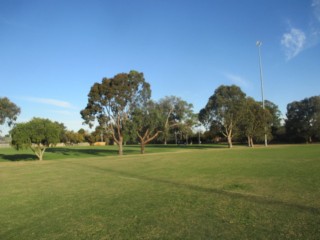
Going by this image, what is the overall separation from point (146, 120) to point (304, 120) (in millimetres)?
48105

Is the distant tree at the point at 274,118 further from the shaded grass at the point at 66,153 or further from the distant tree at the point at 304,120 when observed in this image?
the shaded grass at the point at 66,153

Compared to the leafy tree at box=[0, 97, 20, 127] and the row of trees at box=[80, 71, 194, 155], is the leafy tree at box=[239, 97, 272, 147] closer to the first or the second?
the row of trees at box=[80, 71, 194, 155]

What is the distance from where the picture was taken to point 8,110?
61906mm

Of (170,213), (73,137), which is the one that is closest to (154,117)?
(170,213)

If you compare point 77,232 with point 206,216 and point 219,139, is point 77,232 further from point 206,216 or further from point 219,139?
point 219,139

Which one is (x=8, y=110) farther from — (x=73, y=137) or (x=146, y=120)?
(x=73, y=137)

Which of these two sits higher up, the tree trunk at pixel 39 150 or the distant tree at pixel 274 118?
the distant tree at pixel 274 118

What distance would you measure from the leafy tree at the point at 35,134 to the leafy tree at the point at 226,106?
105ft

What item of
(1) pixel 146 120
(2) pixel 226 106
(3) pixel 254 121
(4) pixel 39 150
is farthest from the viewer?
(3) pixel 254 121

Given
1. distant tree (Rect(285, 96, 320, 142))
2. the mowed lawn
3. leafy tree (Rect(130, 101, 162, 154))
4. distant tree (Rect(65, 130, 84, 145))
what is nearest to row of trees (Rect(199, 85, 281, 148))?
leafy tree (Rect(130, 101, 162, 154))

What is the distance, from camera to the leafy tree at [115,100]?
138 feet

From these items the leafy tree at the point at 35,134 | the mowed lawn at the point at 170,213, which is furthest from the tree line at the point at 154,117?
the mowed lawn at the point at 170,213

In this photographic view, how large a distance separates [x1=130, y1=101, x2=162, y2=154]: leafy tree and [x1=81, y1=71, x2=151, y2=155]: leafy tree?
1.57 m

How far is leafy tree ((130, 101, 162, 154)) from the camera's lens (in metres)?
42.5
